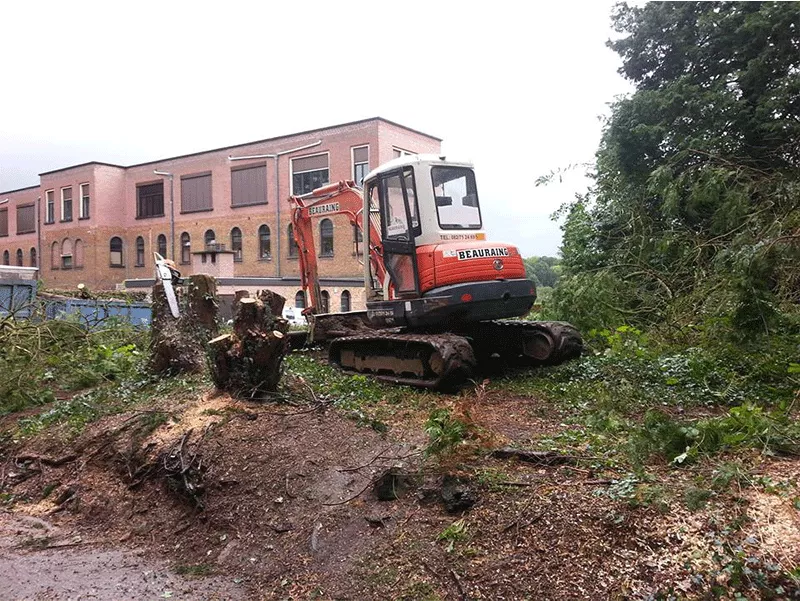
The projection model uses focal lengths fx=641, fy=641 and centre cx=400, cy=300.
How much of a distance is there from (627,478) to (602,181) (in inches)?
441

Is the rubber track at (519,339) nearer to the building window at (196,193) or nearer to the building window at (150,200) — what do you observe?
the building window at (196,193)

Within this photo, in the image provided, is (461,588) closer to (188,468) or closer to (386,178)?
(188,468)

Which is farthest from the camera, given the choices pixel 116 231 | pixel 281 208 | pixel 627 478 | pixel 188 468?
pixel 116 231

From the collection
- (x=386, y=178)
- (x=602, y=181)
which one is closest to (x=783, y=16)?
(x=602, y=181)

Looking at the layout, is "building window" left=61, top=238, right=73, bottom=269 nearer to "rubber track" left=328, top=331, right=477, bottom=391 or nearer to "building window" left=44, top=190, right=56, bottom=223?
"building window" left=44, top=190, right=56, bottom=223

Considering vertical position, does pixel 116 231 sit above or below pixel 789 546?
above

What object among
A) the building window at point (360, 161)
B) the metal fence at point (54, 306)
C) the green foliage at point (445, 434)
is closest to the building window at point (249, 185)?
the building window at point (360, 161)

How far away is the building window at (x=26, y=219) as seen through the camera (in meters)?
48.1

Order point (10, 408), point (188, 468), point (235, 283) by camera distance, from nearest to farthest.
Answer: point (188, 468) < point (10, 408) < point (235, 283)

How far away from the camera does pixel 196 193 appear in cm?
3834

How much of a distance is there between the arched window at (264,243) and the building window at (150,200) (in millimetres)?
9002

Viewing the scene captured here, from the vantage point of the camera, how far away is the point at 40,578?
398 centimetres

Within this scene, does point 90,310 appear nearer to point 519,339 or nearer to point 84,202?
point 519,339

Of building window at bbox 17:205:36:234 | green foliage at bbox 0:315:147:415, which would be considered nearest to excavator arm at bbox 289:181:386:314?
green foliage at bbox 0:315:147:415
